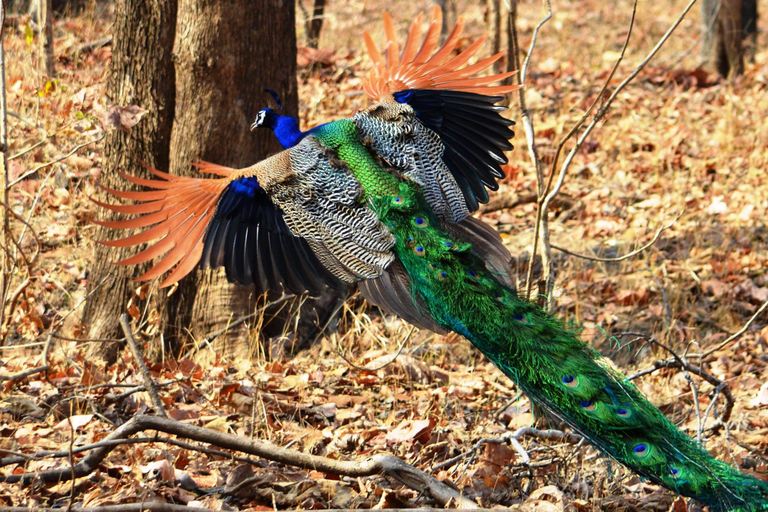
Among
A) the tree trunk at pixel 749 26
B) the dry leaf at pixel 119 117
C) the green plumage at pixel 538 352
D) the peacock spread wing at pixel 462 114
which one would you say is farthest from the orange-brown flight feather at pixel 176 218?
the tree trunk at pixel 749 26

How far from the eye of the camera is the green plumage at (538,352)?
104 inches

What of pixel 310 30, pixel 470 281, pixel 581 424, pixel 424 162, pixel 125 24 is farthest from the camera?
pixel 310 30

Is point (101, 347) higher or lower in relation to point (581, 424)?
lower

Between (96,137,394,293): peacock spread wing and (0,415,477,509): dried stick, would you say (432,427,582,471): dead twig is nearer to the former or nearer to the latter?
(0,415,477,509): dried stick

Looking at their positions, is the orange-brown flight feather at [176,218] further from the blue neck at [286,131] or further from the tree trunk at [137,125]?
the tree trunk at [137,125]

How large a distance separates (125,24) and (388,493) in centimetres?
336

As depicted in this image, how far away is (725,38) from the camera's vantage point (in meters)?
9.29

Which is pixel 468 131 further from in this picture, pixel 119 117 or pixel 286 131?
pixel 119 117

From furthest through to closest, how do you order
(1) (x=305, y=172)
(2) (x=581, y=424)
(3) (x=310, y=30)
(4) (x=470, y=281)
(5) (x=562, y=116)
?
(3) (x=310, y=30) → (5) (x=562, y=116) → (1) (x=305, y=172) → (4) (x=470, y=281) → (2) (x=581, y=424)

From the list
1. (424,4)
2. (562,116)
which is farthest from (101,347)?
(424,4)

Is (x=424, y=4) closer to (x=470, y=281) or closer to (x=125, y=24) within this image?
(x=125, y=24)

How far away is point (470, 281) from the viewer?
3498mm

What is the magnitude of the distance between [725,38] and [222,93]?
7018mm

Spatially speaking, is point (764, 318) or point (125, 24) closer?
point (125, 24)
